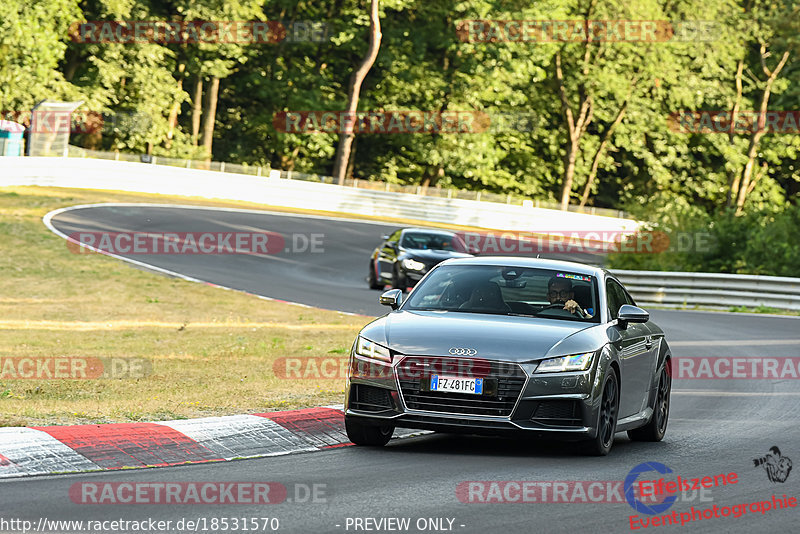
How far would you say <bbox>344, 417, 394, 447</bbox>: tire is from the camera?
9125 millimetres

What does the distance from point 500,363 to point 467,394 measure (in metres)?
0.31

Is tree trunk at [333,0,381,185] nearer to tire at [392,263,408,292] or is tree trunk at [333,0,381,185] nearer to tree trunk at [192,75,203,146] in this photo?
tree trunk at [192,75,203,146]

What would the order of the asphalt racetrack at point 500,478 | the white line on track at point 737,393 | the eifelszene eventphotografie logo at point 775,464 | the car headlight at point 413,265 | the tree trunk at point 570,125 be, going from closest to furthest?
the asphalt racetrack at point 500,478 → the eifelszene eventphotografie logo at point 775,464 → the white line on track at point 737,393 → the car headlight at point 413,265 → the tree trunk at point 570,125

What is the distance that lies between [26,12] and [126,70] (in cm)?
572

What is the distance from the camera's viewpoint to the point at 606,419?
920cm

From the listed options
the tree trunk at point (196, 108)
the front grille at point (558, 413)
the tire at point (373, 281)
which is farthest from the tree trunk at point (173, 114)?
the front grille at point (558, 413)

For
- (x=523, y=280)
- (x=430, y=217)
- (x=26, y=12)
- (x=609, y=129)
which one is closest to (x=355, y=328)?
(x=523, y=280)

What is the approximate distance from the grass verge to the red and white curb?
80 centimetres

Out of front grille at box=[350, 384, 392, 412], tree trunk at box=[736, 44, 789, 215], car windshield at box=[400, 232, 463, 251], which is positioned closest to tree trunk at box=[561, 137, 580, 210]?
tree trunk at box=[736, 44, 789, 215]

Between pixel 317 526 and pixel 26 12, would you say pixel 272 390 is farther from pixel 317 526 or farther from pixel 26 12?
pixel 26 12

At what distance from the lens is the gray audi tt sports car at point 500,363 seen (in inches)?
341

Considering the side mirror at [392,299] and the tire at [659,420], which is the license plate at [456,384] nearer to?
the side mirror at [392,299]

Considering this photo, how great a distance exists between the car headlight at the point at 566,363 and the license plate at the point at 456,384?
42 centimetres

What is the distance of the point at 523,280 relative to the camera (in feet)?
33.0
